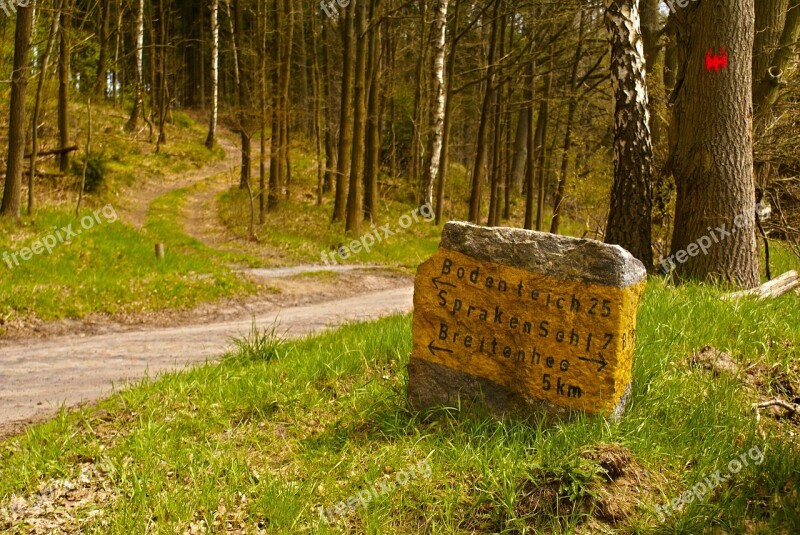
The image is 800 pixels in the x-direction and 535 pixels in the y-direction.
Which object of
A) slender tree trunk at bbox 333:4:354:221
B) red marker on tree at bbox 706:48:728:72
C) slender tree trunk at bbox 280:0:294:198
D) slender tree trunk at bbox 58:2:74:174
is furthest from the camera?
slender tree trunk at bbox 280:0:294:198

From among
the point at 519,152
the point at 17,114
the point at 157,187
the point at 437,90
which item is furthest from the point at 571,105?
the point at 157,187

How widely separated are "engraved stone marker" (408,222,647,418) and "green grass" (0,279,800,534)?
0.20 meters

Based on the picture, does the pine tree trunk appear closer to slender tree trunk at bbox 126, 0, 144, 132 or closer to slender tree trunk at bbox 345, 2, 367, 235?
slender tree trunk at bbox 345, 2, 367, 235

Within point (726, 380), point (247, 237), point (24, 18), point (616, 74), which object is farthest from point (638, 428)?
point (247, 237)

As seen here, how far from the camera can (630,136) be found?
6.96 m

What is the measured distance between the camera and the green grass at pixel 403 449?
318 centimetres

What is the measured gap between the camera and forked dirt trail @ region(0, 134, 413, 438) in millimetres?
6309

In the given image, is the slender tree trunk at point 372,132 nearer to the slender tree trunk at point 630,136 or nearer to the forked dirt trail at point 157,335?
the forked dirt trail at point 157,335

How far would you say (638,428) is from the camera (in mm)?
3623

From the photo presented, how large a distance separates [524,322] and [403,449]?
1.15 meters

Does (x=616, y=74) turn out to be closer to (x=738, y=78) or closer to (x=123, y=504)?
(x=738, y=78)

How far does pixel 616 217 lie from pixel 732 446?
404 cm

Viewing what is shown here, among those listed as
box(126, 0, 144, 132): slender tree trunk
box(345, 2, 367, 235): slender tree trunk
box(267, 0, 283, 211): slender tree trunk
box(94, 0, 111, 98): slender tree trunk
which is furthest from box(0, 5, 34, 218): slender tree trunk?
box(126, 0, 144, 132): slender tree trunk

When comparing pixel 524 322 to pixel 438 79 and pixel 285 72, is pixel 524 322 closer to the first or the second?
pixel 438 79
